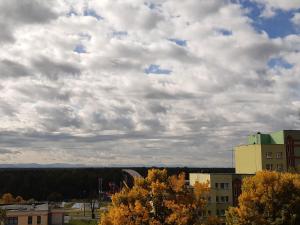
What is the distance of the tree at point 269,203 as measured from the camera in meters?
61.8

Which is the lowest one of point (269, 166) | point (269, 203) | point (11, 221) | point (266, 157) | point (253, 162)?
point (11, 221)

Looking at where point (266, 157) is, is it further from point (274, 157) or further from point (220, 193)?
point (220, 193)

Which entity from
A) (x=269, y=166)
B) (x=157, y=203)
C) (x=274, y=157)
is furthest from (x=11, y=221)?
(x=274, y=157)

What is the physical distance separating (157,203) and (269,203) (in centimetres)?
1925

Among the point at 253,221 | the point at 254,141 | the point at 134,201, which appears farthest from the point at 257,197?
the point at 254,141

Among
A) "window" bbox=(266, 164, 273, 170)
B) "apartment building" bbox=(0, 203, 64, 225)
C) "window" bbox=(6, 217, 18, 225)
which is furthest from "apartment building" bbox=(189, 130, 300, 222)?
"window" bbox=(6, 217, 18, 225)

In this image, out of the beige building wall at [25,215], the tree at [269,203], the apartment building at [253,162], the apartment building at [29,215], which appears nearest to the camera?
the tree at [269,203]

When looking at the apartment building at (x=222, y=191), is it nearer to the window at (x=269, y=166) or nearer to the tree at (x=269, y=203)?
the window at (x=269, y=166)

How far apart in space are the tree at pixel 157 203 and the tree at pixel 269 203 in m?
9.93

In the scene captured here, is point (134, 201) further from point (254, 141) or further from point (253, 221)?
point (254, 141)

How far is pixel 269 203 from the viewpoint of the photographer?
63.4 meters

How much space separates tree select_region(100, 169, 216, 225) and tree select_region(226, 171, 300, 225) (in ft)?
32.6

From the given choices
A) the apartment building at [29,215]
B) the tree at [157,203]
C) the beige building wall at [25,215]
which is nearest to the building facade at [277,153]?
the apartment building at [29,215]

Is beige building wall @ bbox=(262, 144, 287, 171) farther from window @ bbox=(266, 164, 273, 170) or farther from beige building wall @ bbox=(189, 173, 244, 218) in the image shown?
beige building wall @ bbox=(189, 173, 244, 218)
